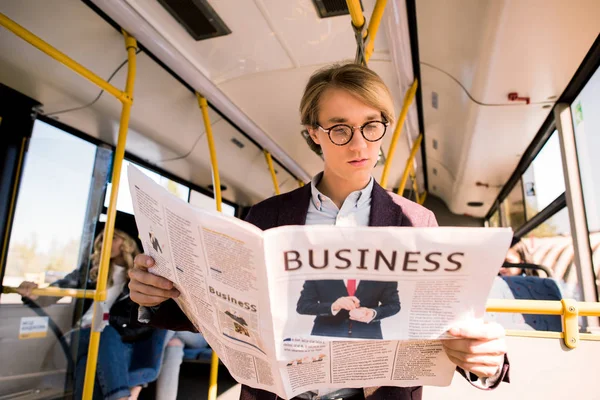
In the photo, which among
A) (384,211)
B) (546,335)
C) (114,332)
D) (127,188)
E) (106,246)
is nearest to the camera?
(384,211)

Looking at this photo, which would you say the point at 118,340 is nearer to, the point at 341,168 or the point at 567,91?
the point at 341,168

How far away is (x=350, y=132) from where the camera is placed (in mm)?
1146

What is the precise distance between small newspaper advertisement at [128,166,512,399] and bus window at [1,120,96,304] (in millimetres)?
2556

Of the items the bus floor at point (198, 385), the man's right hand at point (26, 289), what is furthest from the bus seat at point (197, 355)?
the man's right hand at point (26, 289)

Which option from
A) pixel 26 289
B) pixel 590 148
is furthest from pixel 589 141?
pixel 26 289

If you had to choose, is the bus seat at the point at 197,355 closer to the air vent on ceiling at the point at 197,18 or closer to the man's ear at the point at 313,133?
the air vent on ceiling at the point at 197,18

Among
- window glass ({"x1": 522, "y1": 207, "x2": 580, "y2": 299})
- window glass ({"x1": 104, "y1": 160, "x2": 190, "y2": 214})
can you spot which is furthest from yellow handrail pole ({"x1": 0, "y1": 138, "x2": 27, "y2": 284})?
window glass ({"x1": 522, "y1": 207, "x2": 580, "y2": 299})

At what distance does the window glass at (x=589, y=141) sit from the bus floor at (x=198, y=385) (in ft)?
11.0

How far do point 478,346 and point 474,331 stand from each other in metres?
0.04

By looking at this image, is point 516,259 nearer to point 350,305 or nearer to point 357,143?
point 357,143

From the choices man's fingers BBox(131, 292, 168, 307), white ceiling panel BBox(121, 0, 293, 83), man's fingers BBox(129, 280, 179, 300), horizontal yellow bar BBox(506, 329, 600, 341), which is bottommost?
horizontal yellow bar BBox(506, 329, 600, 341)

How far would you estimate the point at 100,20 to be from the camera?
2492 mm

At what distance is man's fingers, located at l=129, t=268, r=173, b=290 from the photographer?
3.05 feet

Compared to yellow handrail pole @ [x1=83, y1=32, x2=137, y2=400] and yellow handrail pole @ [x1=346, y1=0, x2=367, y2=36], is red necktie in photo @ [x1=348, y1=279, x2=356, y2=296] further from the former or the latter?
yellow handrail pole @ [x1=83, y1=32, x2=137, y2=400]
